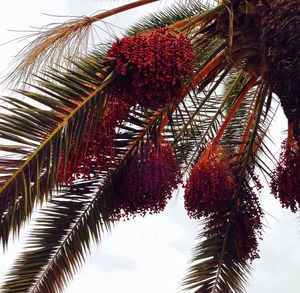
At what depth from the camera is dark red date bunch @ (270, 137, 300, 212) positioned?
595 cm

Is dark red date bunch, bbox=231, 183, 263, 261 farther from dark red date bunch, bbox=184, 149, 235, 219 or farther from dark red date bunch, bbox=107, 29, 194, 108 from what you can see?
dark red date bunch, bbox=107, 29, 194, 108

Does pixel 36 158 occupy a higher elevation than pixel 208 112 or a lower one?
lower

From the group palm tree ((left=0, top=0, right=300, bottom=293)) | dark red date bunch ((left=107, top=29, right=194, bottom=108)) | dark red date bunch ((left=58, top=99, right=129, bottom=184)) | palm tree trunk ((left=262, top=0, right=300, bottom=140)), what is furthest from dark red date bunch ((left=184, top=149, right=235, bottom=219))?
dark red date bunch ((left=107, top=29, right=194, bottom=108))

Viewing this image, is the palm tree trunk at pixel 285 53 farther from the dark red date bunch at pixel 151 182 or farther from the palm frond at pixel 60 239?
the palm frond at pixel 60 239

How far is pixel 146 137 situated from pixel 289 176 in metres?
1.53

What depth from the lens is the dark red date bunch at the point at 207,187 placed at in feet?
20.0

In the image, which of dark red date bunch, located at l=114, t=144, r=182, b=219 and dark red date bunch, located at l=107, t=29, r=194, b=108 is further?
dark red date bunch, located at l=114, t=144, r=182, b=219

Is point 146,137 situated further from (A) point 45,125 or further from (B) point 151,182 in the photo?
(A) point 45,125

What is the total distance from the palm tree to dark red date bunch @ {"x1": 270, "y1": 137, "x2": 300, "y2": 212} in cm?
1

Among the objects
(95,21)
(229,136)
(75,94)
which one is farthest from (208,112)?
(75,94)

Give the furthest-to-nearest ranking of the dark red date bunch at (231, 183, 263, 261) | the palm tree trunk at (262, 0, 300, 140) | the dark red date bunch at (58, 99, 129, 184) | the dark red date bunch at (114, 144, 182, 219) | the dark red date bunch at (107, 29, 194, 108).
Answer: the dark red date bunch at (231, 183, 263, 261) < the dark red date bunch at (114, 144, 182, 219) < the dark red date bunch at (58, 99, 129, 184) < the palm tree trunk at (262, 0, 300, 140) < the dark red date bunch at (107, 29, 194, 108)

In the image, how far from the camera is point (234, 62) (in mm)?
5465

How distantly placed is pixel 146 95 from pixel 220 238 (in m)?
3.27

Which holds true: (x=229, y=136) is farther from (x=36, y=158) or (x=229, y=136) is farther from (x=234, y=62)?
(x=36, y=158)
